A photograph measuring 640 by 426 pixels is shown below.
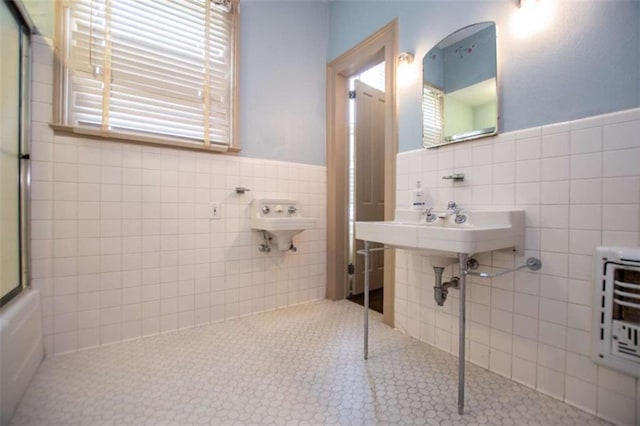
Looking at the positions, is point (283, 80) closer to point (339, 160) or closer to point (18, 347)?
point (339, 160)

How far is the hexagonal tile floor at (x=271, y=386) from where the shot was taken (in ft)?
A: 3.91

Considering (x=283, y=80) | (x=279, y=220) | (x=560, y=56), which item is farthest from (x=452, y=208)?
(x=283, y=80)

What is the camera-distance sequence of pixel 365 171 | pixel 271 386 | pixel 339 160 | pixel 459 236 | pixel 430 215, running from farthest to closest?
1. pixel 365 171
2. pixel 339 160
3. pixel 430 215
4. pixel 271 386
5. pixel 459 236

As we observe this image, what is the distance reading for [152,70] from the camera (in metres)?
1.91

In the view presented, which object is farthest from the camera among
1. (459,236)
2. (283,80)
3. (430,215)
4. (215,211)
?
(283,80)

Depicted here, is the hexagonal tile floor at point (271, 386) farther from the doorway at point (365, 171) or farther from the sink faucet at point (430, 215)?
the doorway at point (365, 171)

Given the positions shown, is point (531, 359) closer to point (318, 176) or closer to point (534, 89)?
point (534, 89)

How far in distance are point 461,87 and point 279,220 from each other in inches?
58.7

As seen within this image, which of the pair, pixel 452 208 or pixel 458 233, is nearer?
pixel 458 233

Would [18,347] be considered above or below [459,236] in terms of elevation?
below

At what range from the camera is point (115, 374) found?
1.48 metres

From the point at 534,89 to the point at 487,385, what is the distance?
149cm

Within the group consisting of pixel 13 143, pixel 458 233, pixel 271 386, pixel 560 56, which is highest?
pixel 560 56

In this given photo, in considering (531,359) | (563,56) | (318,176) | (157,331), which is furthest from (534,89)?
(157,331)
